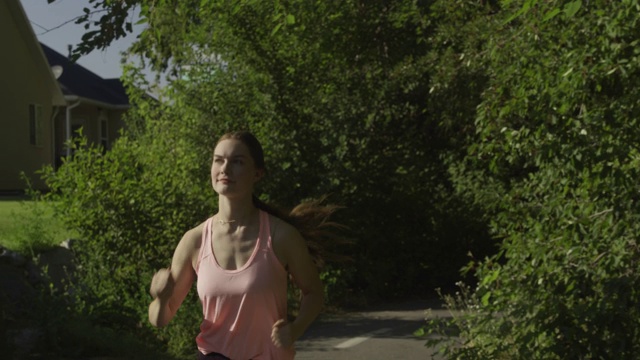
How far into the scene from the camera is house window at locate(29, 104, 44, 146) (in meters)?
31.4

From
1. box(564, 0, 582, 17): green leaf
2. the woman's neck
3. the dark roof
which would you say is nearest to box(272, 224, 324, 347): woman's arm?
the woman's neck

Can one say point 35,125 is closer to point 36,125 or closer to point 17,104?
point 36,125

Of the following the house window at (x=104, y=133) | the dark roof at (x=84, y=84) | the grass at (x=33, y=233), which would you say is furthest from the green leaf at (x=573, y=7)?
the house window at (x=104, y=133)

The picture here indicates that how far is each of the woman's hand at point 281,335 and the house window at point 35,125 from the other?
1101 inches

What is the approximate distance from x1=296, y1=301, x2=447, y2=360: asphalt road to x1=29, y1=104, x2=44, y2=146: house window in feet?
64.5

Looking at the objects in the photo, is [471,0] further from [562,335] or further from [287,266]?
[287,266]

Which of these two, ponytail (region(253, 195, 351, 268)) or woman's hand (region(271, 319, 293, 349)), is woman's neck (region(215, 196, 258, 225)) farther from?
woman's hand (region(271, 319, 293, 349))

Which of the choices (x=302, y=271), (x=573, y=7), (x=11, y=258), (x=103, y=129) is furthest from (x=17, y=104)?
(x=302, y=271)

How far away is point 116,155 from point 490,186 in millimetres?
5380

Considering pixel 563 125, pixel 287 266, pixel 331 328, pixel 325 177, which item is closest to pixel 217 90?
pixel 325 177

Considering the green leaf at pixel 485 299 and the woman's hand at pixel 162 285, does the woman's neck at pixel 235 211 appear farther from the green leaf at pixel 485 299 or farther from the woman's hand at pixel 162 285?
the green leaf at pixel 485 299

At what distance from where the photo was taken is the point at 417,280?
16250 mm

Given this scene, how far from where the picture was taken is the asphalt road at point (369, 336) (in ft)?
34.1

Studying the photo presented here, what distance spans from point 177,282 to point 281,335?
64cm
